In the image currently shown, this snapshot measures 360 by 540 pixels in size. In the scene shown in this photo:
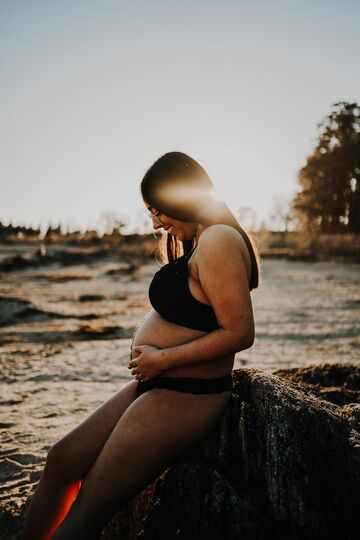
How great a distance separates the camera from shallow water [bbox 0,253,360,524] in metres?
3.47

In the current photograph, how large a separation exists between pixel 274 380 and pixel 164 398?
580 mm

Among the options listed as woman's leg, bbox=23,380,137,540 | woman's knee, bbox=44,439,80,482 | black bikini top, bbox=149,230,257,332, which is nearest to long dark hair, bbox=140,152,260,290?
black bikini top, bbox=149,230,257,332

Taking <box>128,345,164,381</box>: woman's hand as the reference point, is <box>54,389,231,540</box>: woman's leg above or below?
below

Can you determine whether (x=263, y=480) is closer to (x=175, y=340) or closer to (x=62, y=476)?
(x=175, y=340)

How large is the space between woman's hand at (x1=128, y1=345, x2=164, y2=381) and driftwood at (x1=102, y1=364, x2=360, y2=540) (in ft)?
1.24

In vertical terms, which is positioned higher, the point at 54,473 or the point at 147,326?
the point at 147,326

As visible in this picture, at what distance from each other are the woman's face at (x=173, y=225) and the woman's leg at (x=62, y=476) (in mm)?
923

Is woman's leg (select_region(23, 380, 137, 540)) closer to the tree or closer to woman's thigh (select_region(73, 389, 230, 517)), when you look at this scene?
woman's thigh (select_region(73, 389, 230, 517))

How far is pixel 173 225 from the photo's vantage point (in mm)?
1959

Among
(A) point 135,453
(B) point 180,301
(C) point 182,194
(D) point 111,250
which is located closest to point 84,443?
(A) point 135,453

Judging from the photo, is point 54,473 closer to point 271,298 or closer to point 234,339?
point 234,339

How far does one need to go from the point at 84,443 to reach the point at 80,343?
17.0ft

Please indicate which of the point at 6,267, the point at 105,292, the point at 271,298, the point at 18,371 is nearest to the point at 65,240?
the point at 6,267

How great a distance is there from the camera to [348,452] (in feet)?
5.27
